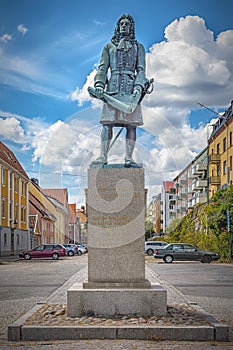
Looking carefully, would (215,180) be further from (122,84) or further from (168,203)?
(168,203)

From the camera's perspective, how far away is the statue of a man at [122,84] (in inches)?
383

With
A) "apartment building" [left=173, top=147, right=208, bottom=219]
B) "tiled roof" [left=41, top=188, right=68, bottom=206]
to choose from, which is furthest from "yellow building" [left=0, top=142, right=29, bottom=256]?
"tiled roof" [left=41, top=188, right=68, bottom=206]

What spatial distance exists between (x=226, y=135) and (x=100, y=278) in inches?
1706

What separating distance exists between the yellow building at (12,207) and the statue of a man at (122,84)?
36.4m

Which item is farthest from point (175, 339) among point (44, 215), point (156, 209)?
point (156, 209)

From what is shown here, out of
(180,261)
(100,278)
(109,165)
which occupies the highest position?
(109,165)

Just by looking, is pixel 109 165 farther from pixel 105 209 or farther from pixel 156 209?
pixel 156 209

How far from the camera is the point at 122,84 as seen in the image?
9.81m

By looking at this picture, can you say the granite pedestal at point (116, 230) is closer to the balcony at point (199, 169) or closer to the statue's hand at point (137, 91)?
the statue's hand at point (137, 91)

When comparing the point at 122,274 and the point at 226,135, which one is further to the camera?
the point at 226,135

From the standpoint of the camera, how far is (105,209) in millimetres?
9062

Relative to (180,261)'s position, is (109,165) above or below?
above

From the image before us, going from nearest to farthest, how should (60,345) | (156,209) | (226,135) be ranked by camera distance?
(60,345) → (226,135) → (156,209)

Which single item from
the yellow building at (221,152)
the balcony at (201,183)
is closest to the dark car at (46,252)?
the yellow building at (221,152)
